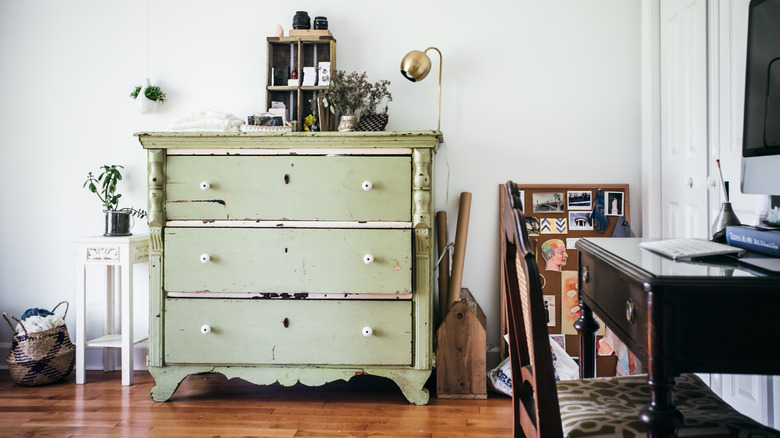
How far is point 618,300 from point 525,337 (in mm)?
233

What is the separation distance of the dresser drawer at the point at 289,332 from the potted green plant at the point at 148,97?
3.81ft

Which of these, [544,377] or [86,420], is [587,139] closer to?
[544,377]

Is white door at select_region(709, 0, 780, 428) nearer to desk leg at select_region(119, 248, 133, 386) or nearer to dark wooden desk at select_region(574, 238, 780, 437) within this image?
dark wooden desk at select_region(574, 238, 780, 437)

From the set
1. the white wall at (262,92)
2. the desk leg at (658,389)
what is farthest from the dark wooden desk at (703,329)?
the white wall at (262,92)

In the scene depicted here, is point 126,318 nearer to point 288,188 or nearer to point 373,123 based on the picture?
point 288,188

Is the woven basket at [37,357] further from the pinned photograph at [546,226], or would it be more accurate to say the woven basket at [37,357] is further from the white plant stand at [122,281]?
the pinned photograph at [546,226]

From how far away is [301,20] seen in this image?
280cm

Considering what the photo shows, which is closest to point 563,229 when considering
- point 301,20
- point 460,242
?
point 460,242

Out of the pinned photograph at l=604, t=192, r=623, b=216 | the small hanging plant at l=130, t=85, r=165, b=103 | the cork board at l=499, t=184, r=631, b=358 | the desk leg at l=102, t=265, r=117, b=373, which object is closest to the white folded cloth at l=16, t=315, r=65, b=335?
the desk leg at l=102, t=265, r=117, b=373

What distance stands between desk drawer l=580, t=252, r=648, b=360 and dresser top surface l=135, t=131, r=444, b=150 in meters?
1.04

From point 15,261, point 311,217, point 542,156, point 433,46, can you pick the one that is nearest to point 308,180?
point 311,217

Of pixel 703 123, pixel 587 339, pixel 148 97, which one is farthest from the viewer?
pixel 148 97

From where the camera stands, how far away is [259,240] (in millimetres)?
2391

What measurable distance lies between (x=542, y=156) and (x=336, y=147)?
45.8 inches
